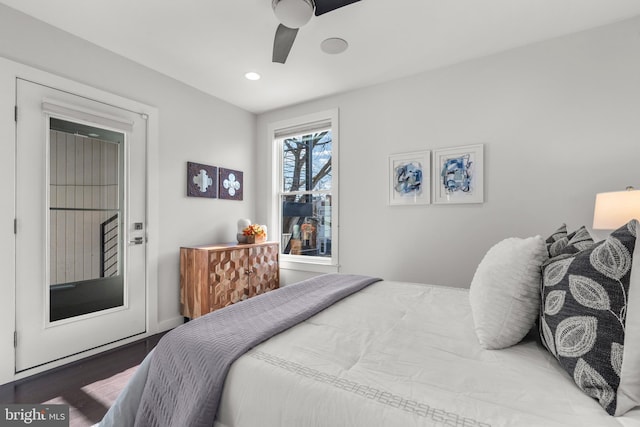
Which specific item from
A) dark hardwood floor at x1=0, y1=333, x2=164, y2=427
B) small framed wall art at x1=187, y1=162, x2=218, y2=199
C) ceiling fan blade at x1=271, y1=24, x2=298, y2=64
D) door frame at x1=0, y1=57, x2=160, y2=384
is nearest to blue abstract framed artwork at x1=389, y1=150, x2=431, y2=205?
ceiling fan blade at x1=271, y1=24, x2=298, y2=64

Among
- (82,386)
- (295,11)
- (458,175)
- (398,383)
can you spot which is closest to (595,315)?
(398,383)

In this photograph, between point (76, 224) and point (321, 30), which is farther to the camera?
point (76, 224)

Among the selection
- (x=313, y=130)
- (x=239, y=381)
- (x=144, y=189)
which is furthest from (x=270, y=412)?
(x=313, y=130)

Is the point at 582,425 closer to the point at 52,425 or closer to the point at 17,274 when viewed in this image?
the point at 52,425

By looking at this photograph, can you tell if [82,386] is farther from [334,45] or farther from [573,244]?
[334,45]

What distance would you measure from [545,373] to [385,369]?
475 millimetres

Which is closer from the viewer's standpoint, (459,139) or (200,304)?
(459,139)

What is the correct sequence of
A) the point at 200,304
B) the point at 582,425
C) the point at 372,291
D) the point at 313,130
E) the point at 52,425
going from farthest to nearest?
the point at 313,130 → the point at 200,304 → the point at 372,291 → the point at 52,425 → the point at 582,425

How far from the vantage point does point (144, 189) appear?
9.21ft

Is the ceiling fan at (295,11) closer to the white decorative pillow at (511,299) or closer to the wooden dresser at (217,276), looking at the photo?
the white decorative pillow at (511,299)

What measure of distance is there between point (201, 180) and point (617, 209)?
3436mm

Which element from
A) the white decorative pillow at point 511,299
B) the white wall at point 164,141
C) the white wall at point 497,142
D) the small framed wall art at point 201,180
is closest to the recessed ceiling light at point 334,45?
the white wall at point 497,142

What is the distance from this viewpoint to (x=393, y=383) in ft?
2.87

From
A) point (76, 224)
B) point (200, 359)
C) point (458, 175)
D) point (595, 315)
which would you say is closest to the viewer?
point (595, 315)
